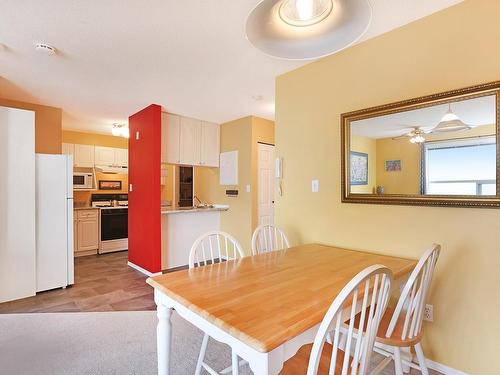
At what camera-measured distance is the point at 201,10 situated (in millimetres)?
1738

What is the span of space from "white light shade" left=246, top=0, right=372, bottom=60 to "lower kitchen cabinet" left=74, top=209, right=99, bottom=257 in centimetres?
480

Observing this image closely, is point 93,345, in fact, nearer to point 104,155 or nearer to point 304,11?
point 304,11

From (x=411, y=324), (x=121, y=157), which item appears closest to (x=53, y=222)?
(x=121, y=157)

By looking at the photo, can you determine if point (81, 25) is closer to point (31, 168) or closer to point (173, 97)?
point (173, 97)

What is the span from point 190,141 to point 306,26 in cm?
344

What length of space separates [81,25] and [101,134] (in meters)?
4.15

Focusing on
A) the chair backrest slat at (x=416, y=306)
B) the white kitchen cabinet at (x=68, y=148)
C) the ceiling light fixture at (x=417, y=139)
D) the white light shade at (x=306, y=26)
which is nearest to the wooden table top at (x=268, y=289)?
the chair backrest slat at (x=416, y=306)

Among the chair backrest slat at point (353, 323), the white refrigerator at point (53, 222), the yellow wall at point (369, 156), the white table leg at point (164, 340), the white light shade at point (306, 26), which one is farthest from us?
the white refrigerator at point (53, 222)

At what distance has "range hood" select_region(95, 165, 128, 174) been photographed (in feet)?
17.2

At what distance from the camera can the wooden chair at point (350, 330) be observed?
82cm

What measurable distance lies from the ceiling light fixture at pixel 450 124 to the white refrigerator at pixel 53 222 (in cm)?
374

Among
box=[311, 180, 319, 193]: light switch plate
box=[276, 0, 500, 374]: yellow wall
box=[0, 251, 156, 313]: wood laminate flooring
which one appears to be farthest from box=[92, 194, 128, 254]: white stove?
box=[311, 180, 319, 193]: light switch plate

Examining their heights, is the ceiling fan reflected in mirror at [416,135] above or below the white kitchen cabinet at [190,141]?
below

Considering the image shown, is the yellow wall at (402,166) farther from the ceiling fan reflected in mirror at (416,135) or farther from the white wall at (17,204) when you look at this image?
the white wall at (17,204)
